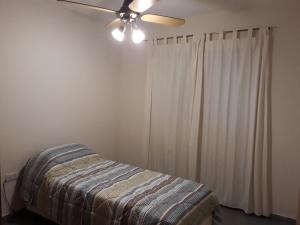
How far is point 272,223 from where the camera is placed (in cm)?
276

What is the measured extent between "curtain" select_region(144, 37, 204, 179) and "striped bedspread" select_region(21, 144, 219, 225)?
93 cm

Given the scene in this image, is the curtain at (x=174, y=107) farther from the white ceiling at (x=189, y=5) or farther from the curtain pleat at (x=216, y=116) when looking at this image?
the white ceiling at (x=189, y=5)

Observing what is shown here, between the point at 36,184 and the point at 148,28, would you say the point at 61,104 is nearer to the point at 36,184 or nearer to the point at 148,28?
the point at 36,184

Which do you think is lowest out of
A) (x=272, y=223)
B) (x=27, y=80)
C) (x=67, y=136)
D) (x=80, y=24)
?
(x=272, y=223)

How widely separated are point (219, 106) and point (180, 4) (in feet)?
4.32

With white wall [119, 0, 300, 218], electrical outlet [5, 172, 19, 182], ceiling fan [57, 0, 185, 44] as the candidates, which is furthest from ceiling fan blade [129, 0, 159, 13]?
electrical outlet [5, 172, 19, 182]

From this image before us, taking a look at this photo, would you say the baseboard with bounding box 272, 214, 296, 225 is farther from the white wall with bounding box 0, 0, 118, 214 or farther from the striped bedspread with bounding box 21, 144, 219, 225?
the white wall with bounding box 0, 0, 118, 214

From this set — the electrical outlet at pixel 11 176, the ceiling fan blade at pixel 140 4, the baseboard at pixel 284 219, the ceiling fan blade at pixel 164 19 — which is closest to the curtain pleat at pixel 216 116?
the baseboard at pixel 284 219

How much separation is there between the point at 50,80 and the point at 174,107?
65.2 inches

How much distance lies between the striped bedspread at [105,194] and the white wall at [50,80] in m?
0.31

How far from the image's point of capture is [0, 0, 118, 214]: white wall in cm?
256

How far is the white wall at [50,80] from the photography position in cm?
256

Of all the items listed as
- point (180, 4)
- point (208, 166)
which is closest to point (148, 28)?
point (180, 4)

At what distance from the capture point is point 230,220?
9.20 ft
